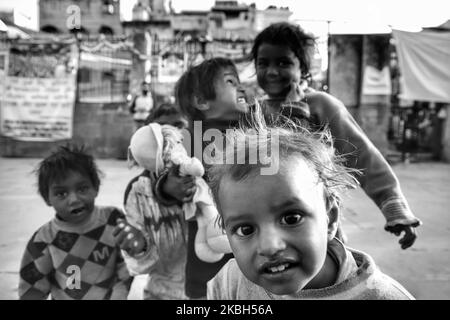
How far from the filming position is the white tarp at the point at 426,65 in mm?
2592

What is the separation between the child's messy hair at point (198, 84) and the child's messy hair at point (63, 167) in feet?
1.44

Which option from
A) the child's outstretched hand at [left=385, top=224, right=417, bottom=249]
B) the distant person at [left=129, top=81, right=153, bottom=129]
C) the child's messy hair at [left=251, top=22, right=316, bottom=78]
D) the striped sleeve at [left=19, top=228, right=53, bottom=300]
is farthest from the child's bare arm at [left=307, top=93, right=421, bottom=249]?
the distant person at [left=129, top=81, right=153, bottom=129]

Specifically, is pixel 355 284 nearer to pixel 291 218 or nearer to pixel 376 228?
pixel 291 218

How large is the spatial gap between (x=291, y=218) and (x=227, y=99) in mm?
340

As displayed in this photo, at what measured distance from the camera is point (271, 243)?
55 centimetres

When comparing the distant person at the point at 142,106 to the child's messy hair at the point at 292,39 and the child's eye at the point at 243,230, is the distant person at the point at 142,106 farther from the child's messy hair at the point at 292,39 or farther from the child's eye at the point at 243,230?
the child's eye at the point at 243,230

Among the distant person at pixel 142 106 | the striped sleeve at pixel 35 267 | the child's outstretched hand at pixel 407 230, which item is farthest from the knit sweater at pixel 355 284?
the distant person at pixel 142 106

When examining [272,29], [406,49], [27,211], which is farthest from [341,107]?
[27,211]

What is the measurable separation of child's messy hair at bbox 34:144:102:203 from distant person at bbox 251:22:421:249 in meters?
0.62

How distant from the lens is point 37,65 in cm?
556

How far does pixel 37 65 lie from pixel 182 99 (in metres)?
5.31

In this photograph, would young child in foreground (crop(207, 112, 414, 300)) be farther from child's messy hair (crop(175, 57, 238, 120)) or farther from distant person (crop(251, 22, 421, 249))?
child's messy hair (crop(175, 57, 238, 120))

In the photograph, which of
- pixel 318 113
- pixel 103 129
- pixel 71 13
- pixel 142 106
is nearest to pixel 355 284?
pixel 318 113
